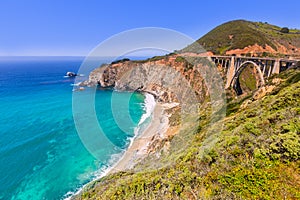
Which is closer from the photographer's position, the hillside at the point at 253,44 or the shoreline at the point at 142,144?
the shoreline at the point at 142,144

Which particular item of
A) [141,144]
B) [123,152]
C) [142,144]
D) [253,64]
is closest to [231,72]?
[253,64]

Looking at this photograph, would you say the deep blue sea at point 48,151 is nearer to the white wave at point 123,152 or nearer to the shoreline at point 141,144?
the white wave at point 123,152

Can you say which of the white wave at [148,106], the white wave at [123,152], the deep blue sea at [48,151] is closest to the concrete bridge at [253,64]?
the white wave at [148,106]

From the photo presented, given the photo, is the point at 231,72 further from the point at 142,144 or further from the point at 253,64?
the point at 142,144

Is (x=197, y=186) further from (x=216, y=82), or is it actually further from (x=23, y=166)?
(x=216, y=82)

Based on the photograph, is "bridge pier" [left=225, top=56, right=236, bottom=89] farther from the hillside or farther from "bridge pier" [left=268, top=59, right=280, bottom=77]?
the hillside

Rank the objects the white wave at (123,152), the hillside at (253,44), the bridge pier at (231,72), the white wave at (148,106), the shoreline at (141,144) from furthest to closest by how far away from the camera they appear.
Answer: the hillside at (253,44) → the white wave at (148,106) → the bridge pier at (231,72) → the shoreline at (141,144) → the white wave at (123,152)

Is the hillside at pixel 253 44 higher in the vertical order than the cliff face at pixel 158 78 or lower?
higher

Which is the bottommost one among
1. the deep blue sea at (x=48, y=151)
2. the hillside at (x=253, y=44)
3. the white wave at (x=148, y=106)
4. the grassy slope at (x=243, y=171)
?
the deep blue sea at (x=48, y=151)
